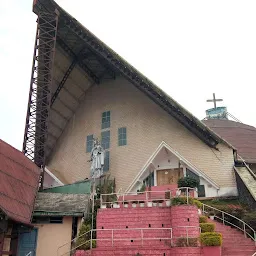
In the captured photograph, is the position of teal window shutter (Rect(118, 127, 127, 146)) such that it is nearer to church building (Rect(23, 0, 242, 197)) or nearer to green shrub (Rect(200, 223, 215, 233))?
church building (Rect(23, 0, 242, 197))

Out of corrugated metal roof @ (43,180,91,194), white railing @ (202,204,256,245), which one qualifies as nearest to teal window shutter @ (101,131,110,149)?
corrugated metal roof @ (43,180,91,194)

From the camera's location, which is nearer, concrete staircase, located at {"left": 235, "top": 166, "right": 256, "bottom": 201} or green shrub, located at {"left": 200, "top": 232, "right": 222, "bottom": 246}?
green shrub, located at {"left": 200, "top": 232, "right": 222, "bottom": 246}

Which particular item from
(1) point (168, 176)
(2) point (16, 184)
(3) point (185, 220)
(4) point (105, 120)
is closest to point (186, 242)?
(3) point (185, 220)

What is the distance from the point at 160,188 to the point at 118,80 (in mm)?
10045

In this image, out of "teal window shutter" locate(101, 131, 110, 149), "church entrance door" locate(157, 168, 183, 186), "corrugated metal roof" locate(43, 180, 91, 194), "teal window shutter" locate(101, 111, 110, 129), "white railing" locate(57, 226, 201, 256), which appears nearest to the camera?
"white railing" locate(57, 226, 201, 256)

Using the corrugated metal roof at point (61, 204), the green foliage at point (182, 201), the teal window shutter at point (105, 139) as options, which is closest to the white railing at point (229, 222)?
the green foliage at point (182, 201)

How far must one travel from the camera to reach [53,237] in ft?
49.1

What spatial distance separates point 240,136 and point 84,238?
1597 cm

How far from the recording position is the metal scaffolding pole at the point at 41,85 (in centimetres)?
2148

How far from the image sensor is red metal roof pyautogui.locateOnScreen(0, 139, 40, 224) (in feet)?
44.3

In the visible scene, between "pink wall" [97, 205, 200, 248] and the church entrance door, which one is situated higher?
the church entrance door

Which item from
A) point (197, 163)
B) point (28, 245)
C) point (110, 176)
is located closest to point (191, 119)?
point (197, 163)

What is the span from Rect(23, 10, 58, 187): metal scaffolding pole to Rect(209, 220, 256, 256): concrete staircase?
11647 mm

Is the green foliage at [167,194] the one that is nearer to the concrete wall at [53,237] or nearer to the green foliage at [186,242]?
the green foliage at [186,242]
